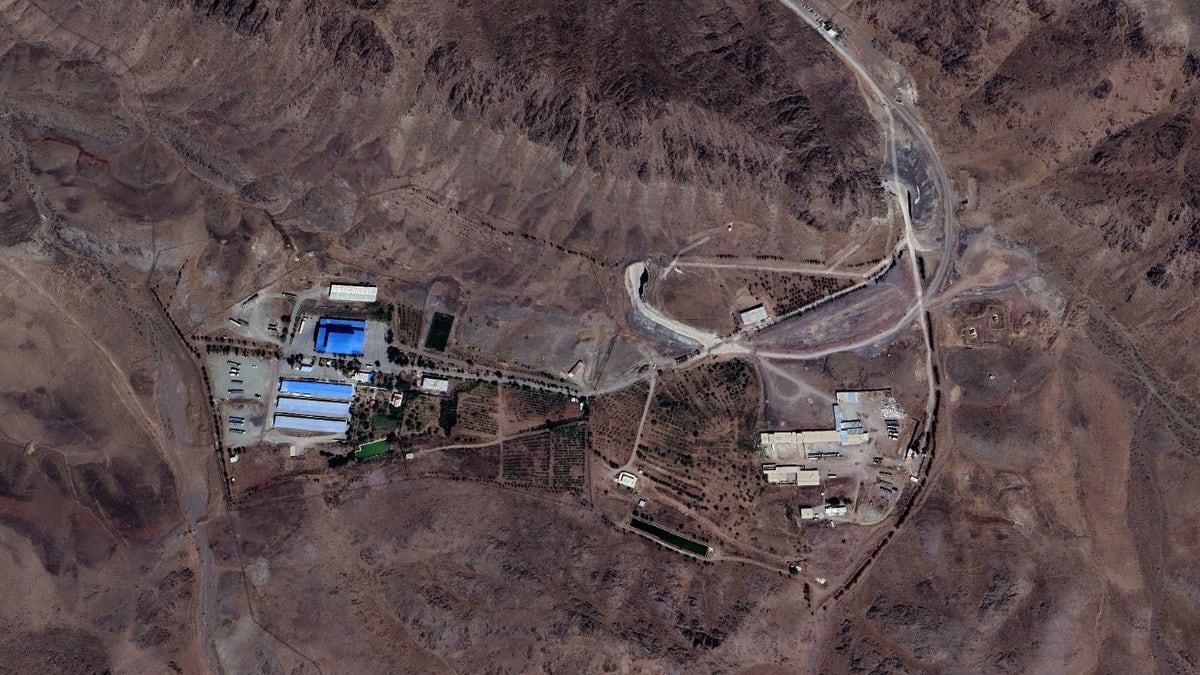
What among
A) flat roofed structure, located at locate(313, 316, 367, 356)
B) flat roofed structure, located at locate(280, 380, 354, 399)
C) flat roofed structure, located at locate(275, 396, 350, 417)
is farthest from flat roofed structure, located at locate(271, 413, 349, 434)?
flat roofed structure, located at locate(313, 316, 367, 356)

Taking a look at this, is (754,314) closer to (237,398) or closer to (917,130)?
(917,130)

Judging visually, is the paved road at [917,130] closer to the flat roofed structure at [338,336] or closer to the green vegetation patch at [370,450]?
the flat roofed structure at [338,336]

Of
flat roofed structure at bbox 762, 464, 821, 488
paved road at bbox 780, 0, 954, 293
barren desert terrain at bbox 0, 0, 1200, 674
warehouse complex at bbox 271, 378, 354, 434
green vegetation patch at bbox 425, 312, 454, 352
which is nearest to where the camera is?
barren desert terrain at bbox 0, 0, 1200, 674

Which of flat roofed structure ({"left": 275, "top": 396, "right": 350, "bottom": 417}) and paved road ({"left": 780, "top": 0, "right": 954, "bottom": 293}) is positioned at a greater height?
paved road ({"left": 780, "top": 0, "right": 954, "bottom": 293})

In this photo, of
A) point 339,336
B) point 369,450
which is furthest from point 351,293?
point 369,450

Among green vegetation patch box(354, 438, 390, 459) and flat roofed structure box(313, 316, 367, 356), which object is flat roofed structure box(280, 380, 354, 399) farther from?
green vegetation patch box(354, 438, 390, 459)

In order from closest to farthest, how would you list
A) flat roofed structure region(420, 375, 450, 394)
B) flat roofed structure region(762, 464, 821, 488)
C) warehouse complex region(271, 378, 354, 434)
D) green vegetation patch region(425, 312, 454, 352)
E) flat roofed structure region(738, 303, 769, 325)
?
1. flat roofed structure region(762, 464, 821, 488)
2. warehouse complex region(271, 378, 354, 434)
3. flat roofed structure region(738, 303, 769, 325)
4. flat roofed structure region(420, 375, 450, 394)
5. green vegetation patch region(425, 312, 454, 352)
